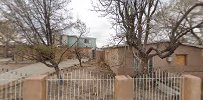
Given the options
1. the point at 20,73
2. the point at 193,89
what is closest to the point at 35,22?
the point at 20,73

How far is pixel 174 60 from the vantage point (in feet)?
67.9

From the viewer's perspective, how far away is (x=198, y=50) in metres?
21.0

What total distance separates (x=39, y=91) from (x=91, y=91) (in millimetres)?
5150

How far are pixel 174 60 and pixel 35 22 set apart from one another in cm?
1196

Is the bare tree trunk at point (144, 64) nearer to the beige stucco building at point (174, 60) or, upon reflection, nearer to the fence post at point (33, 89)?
the beige stucco building at point (174, 60)

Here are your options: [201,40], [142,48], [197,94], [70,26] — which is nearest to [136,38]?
[142,48]

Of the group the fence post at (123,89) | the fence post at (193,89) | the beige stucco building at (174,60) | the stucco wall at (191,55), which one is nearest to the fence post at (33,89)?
the fence post at (123,89)

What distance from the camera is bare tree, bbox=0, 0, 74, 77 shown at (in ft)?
50.1

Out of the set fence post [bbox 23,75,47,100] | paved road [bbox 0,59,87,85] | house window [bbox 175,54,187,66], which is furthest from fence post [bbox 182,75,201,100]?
house window [bbox 175,54,187,66]

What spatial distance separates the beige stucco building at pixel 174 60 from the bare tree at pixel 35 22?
20.7 feet

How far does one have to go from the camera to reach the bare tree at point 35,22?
15.3 metres

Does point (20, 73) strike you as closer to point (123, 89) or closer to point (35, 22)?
point (35, 22)

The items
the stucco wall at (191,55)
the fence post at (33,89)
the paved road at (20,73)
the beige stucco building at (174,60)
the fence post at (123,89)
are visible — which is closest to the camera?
the fence post at (33,89)

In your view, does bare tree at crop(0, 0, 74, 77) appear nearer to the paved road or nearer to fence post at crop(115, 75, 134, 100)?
the paved road
